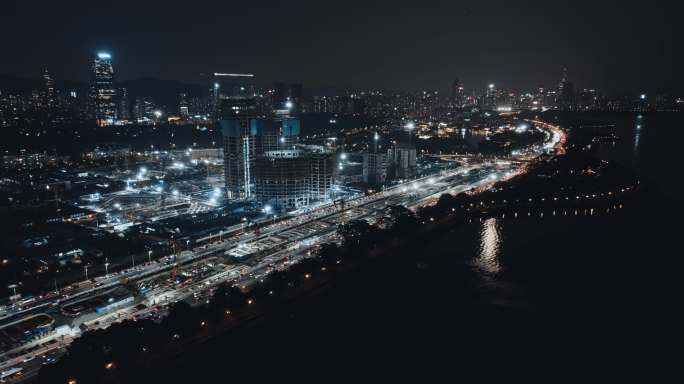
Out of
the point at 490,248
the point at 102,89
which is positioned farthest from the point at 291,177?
the point at 102,89

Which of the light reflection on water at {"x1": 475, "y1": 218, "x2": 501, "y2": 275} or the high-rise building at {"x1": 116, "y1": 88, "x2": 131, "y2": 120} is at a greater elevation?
the high-rise building at {"x1": 116, "y1": 88, "x2": 131, "y2": 120}

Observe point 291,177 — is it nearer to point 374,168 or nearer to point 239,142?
point 239,142

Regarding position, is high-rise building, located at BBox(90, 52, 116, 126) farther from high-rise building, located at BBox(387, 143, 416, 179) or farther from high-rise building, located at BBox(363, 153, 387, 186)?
high-rise building, located at BBox(363, 153, 387, 186)

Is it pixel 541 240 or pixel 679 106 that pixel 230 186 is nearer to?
pixel 541 240

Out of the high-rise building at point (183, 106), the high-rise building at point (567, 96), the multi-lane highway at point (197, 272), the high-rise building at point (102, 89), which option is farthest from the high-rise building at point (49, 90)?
the high-rise building at point (567, 96)

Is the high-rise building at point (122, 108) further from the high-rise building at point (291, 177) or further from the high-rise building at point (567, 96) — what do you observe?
the high-rise building at point (567, 96)

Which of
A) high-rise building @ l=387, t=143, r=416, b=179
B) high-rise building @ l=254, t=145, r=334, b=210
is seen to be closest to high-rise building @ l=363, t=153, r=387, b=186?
high-rise building @ l=387, t=143, r=416, b=179
